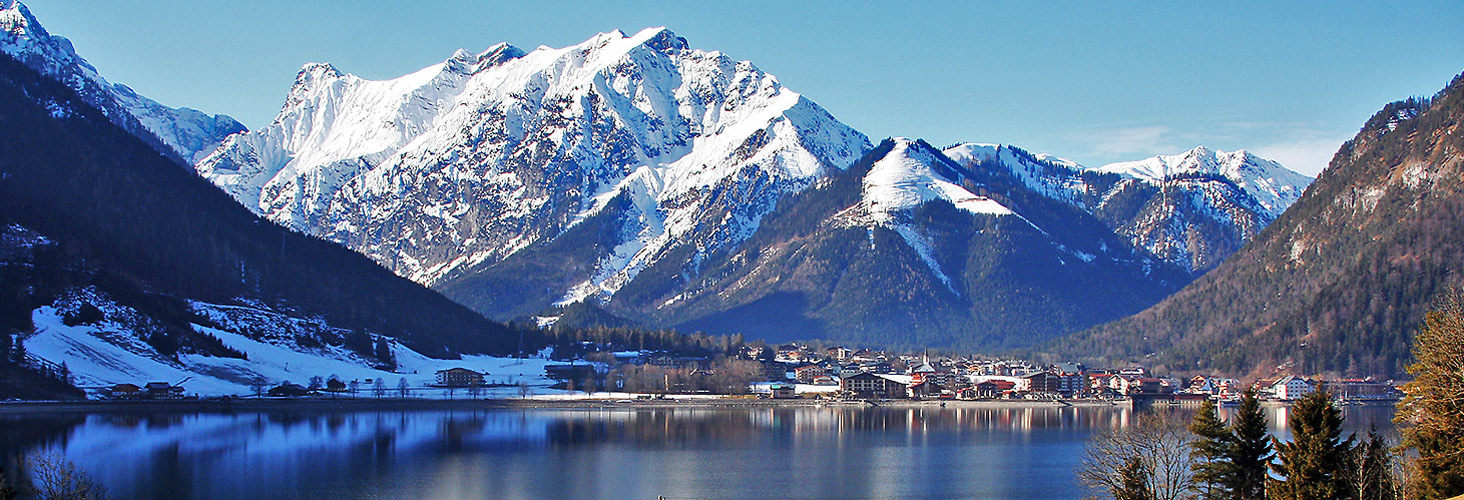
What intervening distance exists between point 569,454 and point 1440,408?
71.7 metres

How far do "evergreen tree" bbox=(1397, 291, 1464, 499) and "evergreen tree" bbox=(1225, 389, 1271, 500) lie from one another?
15.2 ft

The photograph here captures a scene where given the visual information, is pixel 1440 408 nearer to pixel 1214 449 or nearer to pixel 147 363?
pixel 1214 449

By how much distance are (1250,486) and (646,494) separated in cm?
3941

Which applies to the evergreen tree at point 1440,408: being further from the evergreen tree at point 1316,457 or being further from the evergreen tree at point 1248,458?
the evergreen tree at point 1248,458

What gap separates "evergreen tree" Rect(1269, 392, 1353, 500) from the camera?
157 feet

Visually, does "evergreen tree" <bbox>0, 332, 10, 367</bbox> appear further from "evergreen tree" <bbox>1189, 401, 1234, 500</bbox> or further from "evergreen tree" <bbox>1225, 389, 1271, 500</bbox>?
"evergreen tree" <bbox>1225, 389, 1271, 500</bbox>

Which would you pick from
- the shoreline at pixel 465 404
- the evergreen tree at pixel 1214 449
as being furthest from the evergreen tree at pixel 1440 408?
the shoreline at pixel 465 404

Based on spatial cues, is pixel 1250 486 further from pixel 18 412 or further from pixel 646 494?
pixel 18 412

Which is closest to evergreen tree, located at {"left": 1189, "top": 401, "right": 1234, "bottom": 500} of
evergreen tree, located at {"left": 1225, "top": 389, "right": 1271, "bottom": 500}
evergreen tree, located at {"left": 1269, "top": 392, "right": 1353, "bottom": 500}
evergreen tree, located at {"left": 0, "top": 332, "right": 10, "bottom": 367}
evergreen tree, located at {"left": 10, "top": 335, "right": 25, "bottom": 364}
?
evergreen tree, located at {"left": 1225, "top": 389, "right": 1271, "bottom": 500}

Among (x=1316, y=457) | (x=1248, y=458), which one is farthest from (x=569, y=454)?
(x=1316, y=457)

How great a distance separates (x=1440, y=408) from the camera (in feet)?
156

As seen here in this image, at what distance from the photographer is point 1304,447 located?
48.3 m

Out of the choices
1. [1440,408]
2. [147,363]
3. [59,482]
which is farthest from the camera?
[147,363]

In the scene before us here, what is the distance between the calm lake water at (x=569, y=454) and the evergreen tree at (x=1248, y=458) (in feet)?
99.8
